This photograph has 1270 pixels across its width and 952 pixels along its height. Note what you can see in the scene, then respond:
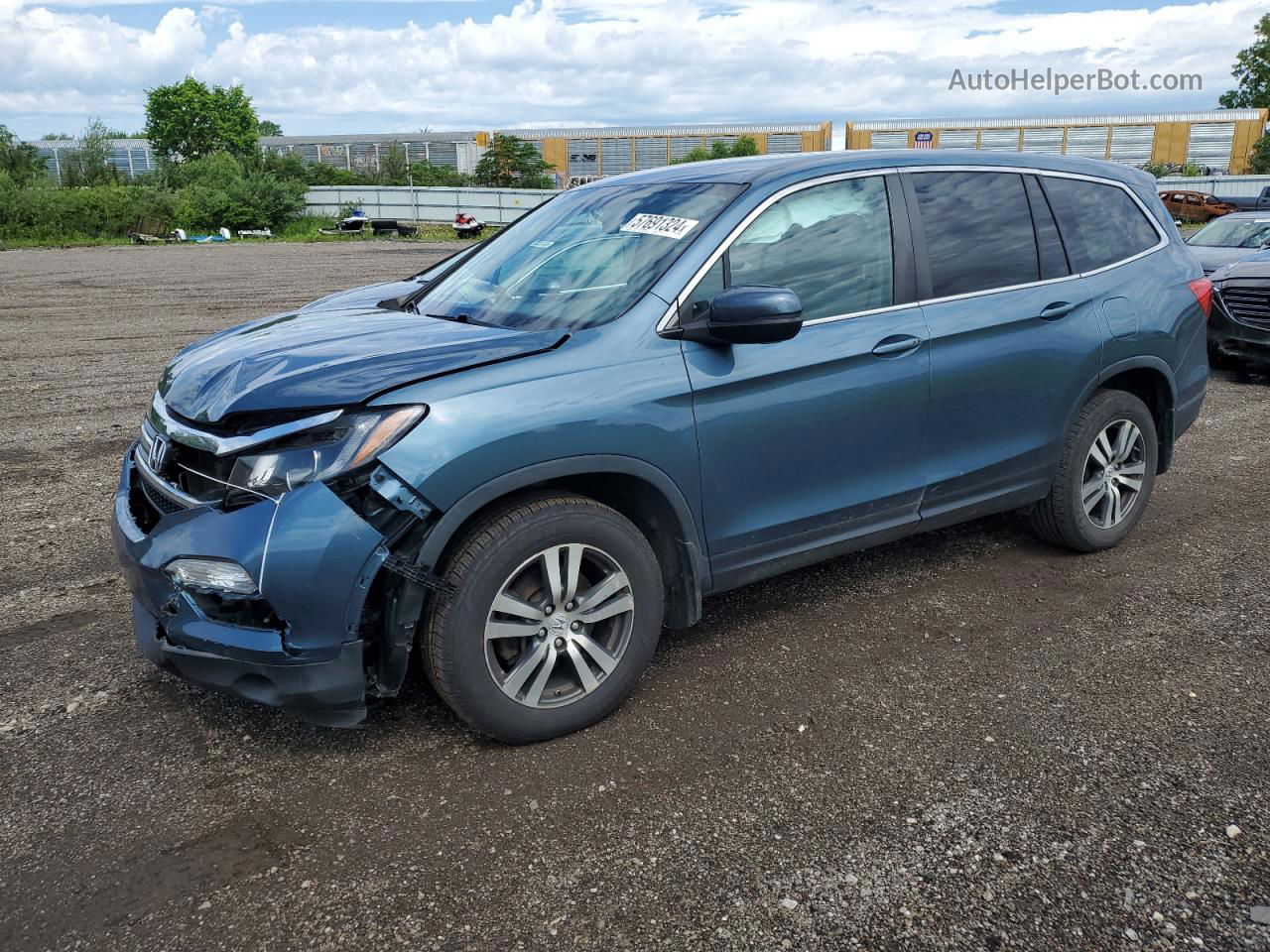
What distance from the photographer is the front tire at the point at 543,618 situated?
3107mm

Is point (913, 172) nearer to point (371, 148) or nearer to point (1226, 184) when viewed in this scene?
point (1226, 184)

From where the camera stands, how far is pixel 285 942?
2.52 m

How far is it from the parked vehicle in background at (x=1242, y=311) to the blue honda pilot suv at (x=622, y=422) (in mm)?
5749

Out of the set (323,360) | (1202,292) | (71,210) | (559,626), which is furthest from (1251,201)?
(323,360)

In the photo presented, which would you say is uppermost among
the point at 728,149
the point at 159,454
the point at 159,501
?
the point at 728,149

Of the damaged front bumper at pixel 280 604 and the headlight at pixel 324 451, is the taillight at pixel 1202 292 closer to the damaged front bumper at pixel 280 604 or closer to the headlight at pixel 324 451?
the headlight at pixel 324 451

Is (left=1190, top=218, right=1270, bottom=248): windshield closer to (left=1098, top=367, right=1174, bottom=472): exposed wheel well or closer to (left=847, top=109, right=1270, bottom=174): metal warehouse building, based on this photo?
(left=1098, top=367, right=1174, bottom=472): exposed wheel well

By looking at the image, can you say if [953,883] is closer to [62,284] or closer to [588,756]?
[588,756]

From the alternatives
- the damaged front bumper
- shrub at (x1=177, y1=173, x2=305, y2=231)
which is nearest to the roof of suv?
the damaged front bumper

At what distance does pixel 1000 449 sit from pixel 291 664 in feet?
9.79

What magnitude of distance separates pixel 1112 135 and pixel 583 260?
102 m

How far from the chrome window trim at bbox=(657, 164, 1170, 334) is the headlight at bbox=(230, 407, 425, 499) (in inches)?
38.5

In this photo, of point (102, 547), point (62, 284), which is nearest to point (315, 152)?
point (62, 284)

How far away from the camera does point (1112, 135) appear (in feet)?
302
